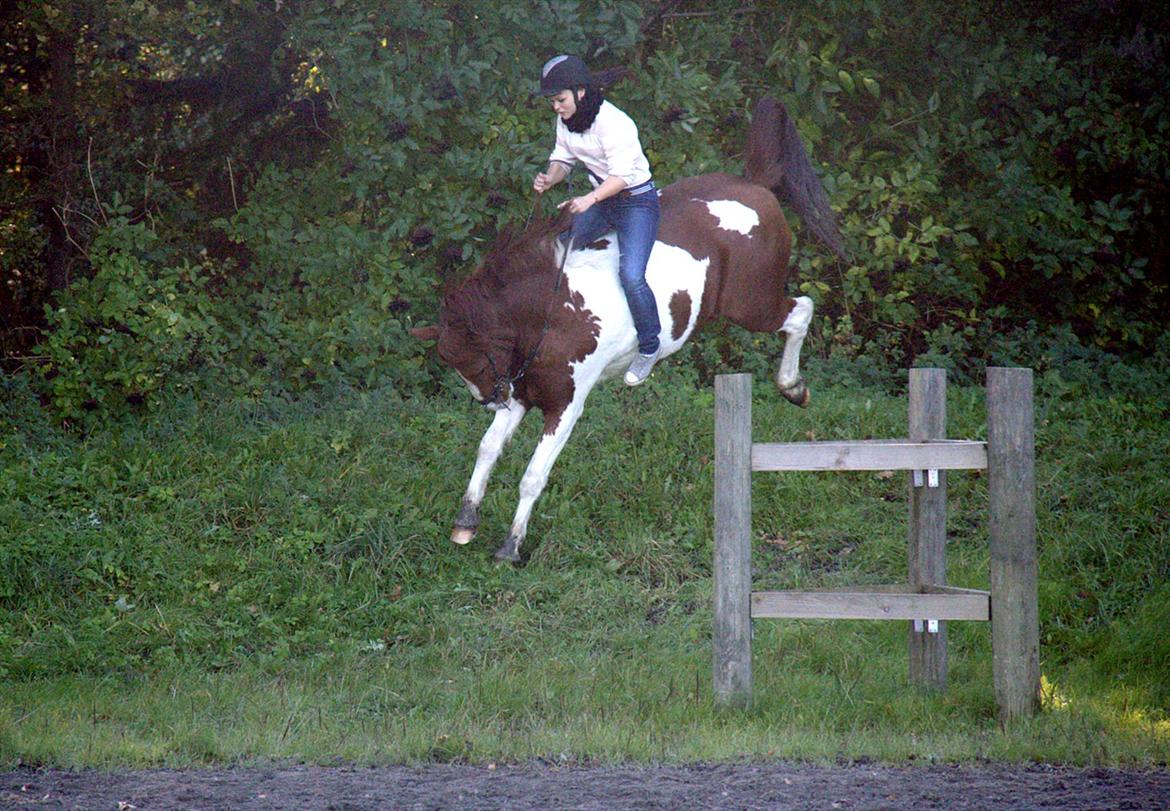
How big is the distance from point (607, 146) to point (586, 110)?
22 cm

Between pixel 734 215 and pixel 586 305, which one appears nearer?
pixel 586 305

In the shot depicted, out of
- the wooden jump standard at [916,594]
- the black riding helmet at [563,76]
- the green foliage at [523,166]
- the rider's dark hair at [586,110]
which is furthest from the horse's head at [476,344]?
the green foliage at [523,166]

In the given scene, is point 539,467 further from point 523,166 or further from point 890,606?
point 523,166

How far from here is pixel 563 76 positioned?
7031 mm

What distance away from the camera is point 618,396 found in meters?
11.0

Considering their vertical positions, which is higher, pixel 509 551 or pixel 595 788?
pixel 509 551

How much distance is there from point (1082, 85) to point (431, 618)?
8.44 meters

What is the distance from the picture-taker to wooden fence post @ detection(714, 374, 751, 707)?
6.12 metres

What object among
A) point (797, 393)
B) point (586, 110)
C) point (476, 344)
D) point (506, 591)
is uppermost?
point (586, 110)

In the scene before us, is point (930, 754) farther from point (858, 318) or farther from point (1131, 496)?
point (858, 318)

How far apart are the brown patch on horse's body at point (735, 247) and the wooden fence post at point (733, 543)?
2.05m

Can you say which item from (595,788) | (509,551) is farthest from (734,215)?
(595,788)

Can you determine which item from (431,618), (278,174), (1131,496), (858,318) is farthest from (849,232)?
(431,618)

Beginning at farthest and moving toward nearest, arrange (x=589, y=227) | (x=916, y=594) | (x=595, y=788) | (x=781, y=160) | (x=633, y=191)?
(x=781, y=160)
(x=589, y=227)
(x=633, y=191)
(x=916, y=594)
(x=595, y=788)
